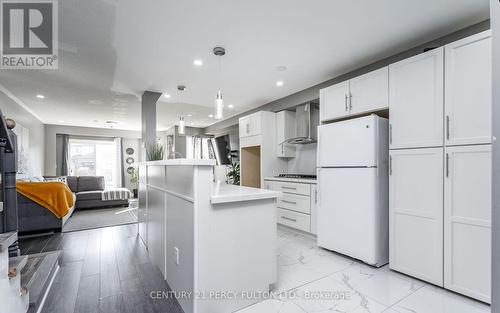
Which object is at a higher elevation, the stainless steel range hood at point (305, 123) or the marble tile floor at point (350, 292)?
the stainless steel range hood at point (305, 123)

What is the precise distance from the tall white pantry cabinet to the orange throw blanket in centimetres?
457

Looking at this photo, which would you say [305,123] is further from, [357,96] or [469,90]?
[469,90]

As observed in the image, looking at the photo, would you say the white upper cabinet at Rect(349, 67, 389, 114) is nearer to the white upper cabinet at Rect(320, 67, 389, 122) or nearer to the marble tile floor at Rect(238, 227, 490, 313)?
the white upper cabinet at Rect(320, 67, 389, 122)

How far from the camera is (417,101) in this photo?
7.13 ft

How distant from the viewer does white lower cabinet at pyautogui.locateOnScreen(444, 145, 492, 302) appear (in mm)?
1764

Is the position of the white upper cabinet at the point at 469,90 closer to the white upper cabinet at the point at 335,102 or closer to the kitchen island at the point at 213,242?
the white upper cabinet at the point at 335,102

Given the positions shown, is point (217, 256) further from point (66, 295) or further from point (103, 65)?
point (103, 65)

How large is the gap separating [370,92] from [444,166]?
1036 millimetres

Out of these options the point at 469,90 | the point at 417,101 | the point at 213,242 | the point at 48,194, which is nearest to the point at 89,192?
the point at 48,194

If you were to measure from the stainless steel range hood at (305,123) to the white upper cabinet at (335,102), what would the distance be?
0.88 metres

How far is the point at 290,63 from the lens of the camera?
2.93 meters

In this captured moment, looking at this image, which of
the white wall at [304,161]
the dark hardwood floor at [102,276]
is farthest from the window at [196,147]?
the dark hardwood floor at [102,276]

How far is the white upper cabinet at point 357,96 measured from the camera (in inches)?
96.7

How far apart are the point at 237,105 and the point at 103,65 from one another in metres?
2.60
